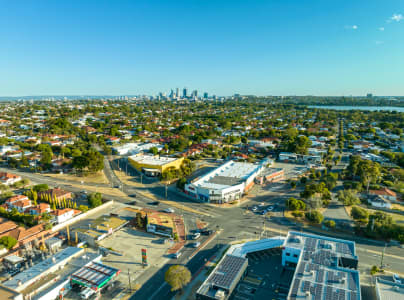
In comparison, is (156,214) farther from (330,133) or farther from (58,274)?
(330,133)

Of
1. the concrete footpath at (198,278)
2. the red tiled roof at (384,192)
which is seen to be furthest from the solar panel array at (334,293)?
the red tiled roof at (384,192)

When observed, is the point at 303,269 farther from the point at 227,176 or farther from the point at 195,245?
the point at 227,176

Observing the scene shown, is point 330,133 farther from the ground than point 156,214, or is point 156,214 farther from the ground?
point 330,133

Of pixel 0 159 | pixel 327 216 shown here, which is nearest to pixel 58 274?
pixel 327 216

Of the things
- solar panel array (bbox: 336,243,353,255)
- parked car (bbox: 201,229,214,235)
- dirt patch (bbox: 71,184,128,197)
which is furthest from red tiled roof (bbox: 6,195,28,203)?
solar panel array (bbox: 336,243,353,255)

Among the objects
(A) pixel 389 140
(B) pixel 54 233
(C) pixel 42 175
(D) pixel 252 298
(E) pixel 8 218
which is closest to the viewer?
(D) pixel 252 298

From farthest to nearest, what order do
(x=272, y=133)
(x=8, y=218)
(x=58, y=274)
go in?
(x=272, y=133) → (x=8, y=218) → (x=58, y=274)
